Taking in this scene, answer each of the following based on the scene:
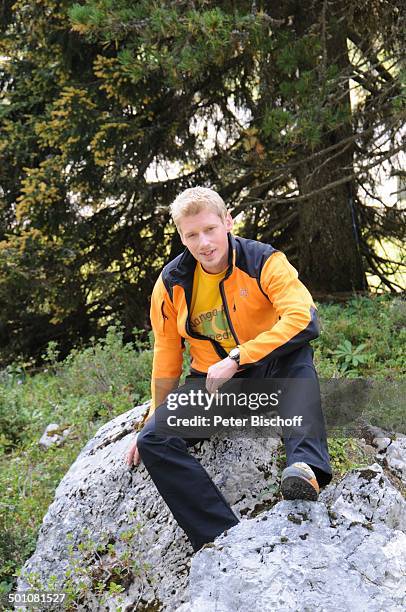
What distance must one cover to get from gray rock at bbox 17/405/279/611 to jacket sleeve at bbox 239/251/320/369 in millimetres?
499

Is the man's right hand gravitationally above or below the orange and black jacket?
below

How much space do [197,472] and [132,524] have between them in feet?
1.68

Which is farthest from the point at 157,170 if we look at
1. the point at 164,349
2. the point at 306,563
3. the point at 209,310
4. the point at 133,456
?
the point at 306,563

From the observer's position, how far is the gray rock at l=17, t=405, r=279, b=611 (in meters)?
3.02

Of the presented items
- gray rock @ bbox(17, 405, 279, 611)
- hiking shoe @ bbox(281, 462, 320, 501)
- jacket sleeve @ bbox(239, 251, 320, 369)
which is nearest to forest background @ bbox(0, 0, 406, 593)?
gray rock @ bbox(17, 405, 279, 611)

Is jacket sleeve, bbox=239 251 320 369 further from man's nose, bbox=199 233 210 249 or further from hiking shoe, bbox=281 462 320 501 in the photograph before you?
hiking shoe, bbox=281 462 320 501

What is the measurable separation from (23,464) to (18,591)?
153 centimetres

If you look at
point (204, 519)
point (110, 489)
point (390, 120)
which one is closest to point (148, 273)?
point (390, 120)

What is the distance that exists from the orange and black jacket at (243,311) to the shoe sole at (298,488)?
54cm

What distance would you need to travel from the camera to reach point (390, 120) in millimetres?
6422

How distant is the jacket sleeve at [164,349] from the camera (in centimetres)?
334

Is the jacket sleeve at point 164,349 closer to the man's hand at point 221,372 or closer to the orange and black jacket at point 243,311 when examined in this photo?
the orange and black jacket at point 243,311

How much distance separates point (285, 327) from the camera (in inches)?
114

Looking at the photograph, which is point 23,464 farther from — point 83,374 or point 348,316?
point 348,316
